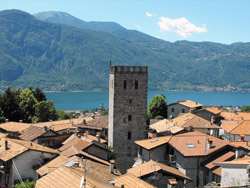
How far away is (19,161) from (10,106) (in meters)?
39.0

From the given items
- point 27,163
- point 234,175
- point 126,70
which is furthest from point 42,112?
point 234,175

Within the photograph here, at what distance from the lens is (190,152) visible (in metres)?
29.4

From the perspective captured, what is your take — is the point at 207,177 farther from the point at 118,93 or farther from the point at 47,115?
the point at 47,115

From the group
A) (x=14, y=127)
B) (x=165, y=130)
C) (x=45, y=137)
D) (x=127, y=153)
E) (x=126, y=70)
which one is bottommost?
(x=127, y=153)

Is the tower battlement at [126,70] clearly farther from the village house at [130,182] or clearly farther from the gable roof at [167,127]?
the village house at [130,182]

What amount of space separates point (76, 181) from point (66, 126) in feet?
110

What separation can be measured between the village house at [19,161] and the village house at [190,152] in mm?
11182

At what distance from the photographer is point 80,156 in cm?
2684

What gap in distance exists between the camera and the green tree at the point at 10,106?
201ft

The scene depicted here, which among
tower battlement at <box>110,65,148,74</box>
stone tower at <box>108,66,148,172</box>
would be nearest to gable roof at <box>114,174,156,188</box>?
stone tower at <box>108,66,148,172</box>

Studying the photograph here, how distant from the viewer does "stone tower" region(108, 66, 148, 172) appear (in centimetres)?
3853

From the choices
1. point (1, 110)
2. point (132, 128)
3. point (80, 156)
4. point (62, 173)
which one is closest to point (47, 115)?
point (1, 110)

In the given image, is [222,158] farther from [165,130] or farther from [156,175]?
[165,130]

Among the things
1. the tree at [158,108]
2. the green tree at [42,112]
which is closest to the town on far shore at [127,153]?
the green tree at [42,112]
